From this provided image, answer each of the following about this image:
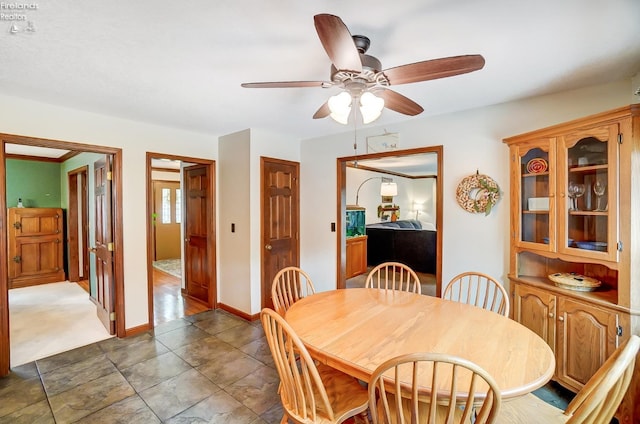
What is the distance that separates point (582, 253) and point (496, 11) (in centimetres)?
174

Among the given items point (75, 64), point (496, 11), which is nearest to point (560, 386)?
point (496, 11)

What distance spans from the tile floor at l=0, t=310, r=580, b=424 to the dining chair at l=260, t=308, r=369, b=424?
0.69 m

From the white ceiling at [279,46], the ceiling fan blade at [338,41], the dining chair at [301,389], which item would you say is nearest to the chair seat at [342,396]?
the dining chair at [301,389]

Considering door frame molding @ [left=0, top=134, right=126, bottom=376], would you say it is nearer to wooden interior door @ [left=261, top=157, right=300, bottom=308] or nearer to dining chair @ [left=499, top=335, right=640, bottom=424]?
wooden interior door @ [left=261, top=157, right=300, bottom=308]

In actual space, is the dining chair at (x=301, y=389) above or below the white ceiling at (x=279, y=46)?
below

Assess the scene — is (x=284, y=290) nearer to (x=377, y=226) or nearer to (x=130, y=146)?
(x=130, y=146)

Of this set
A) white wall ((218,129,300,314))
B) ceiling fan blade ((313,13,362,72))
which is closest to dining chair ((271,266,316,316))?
white wall ((218,129,300,314))

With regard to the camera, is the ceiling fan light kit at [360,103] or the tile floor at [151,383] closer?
the ceiling fan light kit at [360,103]

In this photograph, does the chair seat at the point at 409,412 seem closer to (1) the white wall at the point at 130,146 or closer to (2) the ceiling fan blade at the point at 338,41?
(2) the ceiling fan blade at the point at 338,41

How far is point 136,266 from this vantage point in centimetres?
332

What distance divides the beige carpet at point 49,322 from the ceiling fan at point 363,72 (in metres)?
3.38

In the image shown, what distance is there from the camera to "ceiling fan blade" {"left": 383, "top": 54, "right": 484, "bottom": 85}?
1.30m

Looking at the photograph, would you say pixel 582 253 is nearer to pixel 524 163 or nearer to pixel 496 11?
pixel 524 163

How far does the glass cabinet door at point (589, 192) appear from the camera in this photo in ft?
6.27
